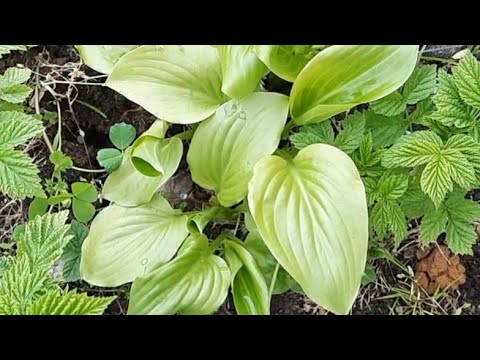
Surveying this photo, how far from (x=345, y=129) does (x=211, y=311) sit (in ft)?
1.15

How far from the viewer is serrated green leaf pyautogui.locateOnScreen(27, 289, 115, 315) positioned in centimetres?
91

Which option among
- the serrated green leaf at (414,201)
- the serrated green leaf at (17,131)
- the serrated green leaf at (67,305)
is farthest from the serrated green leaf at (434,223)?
the serrated green leaf at (17,131)

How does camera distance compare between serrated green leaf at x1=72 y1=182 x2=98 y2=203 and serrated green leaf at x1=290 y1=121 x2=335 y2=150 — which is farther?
serrated green leaf at x1=72 y1=182 x2=98 y2=203

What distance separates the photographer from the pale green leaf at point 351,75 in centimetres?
105

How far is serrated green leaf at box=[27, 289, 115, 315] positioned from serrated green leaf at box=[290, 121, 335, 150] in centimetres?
39

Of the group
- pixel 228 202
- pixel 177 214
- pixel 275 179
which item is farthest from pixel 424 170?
pixel 177 214

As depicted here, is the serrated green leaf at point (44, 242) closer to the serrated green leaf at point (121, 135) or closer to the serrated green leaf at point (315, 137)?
the serrated green leaf at point (121, 135)

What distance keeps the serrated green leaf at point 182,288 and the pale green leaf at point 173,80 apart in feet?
0.75

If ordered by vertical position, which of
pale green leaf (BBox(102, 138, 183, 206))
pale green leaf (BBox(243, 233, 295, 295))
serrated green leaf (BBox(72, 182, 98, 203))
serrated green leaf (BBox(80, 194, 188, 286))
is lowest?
pale green leaf (BBox(243, 233, 295, 295))

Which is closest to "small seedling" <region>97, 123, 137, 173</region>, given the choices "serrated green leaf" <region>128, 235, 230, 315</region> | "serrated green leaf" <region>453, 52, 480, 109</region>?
"serrated green leaf" <region>128, 235, 230, 315</region>

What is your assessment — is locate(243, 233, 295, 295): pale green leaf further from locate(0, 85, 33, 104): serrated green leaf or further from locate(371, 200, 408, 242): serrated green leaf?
locate(0, 85, 33, 104): serrated green leaf

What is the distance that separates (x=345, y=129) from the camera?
1120 mm

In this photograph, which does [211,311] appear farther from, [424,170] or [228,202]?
[424,170]
